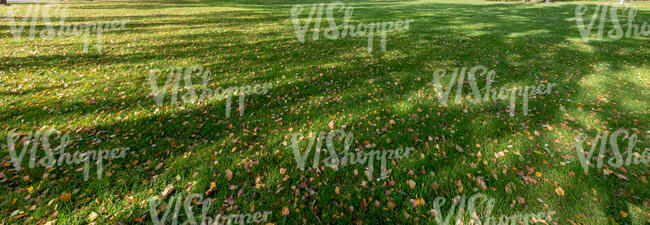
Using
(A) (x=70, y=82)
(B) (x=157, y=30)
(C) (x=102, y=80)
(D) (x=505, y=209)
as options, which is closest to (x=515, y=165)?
(D) (x=505, y=209)

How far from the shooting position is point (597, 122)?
5273 millimetres

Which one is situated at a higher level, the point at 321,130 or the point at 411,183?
the point at 321,130

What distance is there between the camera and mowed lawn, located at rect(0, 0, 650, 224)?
133 inches

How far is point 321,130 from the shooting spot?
514 cm

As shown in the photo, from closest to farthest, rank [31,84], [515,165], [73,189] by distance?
1. [73,189]
2. [515,165]
3. [31,84]

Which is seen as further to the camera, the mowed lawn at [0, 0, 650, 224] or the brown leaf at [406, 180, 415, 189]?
the brown leaf at [406, 180, 415, 189]

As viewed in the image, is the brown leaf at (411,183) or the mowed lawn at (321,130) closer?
the mowed lawn at (321,130)

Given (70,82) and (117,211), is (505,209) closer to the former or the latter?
(117,211)

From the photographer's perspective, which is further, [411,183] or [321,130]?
[321,130]

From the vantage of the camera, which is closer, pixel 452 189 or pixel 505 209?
pixel 505 209

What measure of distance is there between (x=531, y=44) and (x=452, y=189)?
12.7 metres

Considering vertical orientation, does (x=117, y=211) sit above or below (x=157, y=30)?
below

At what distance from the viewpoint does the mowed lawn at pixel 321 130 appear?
337cm

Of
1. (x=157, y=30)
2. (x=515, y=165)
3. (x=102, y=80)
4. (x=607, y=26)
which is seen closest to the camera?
(x=515, y=165)
